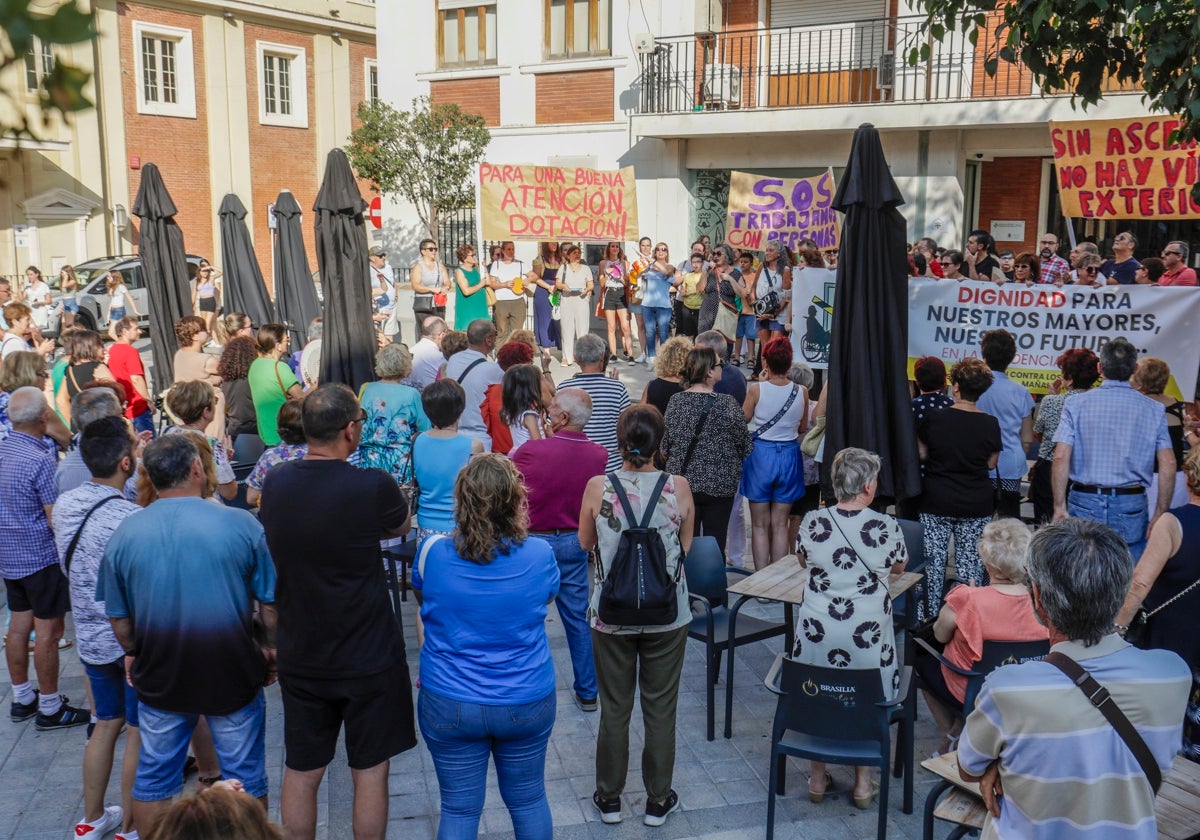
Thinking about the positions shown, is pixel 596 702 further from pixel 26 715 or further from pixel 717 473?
pixel 26 715

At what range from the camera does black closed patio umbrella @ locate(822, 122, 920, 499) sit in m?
6.40

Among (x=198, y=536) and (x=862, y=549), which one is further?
(x=862, y=549)

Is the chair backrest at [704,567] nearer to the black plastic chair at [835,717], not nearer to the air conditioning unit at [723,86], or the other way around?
the black plastic chair at [835,717]

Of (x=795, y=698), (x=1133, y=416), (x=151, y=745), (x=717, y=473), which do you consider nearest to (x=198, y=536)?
(x=151, y=745)

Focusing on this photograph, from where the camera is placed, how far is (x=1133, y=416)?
621 centimetres

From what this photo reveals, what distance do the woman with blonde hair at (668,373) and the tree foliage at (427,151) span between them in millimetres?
15303

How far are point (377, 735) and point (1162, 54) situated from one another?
19.5 ft

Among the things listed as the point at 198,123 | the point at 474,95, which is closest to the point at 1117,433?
the point at 474,95

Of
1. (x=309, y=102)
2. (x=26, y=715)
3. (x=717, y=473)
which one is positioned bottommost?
(x=26, y=715)

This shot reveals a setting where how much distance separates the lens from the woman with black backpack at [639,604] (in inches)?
185

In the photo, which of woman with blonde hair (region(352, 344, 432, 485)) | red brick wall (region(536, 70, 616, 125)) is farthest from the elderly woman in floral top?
red brick wall (region(536, 70, 616, 125))

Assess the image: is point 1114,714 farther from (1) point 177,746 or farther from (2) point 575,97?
(2) point 575,97

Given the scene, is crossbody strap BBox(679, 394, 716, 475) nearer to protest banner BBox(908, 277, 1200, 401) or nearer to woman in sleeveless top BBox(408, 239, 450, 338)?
protest banner BBox(908, 277, 1200, 401)

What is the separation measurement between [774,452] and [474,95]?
17.2 m
